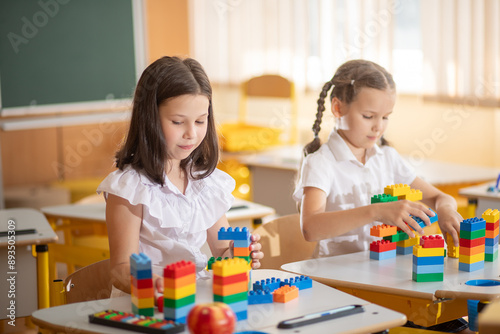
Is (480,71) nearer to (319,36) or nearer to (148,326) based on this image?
(319,36)

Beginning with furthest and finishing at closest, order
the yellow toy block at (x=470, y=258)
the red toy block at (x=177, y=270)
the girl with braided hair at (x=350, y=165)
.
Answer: the girl with braided hair at (x=350, y=165) < the yellow toy block at (x=470, y=258) < the red toy block at (x=177, y=270)

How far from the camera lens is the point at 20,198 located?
4.59 metres

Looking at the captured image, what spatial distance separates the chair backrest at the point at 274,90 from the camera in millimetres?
4957

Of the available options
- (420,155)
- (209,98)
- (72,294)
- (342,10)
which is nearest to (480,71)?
(420,155)

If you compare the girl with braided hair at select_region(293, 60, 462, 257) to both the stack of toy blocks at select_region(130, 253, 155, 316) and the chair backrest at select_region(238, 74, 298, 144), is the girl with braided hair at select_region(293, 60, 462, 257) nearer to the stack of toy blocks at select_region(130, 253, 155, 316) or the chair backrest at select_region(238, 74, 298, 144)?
the stack of toy blocks at select_region(130, 253, 155, 316)

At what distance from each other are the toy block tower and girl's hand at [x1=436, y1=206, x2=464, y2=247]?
0.75m

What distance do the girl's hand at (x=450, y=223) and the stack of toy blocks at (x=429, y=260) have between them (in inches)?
9.4

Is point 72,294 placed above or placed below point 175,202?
below

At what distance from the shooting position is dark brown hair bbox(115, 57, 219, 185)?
1.74 m

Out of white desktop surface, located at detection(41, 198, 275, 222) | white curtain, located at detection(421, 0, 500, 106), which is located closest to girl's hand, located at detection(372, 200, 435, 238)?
white desktop surface, located at detection(41, 198, 275, 222)

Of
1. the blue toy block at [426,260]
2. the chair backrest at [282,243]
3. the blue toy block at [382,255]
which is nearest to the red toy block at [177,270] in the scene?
the blue toy block at [426,260]

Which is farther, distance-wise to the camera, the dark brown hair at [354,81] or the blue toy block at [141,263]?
the dark brown hair at [354,81]

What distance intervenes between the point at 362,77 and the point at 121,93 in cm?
293
